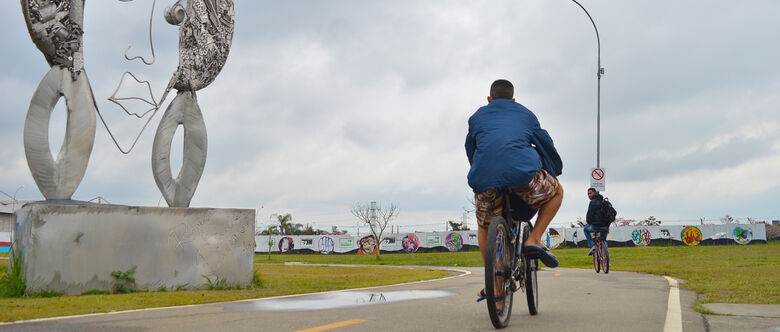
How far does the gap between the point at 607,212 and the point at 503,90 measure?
9167 millimetres

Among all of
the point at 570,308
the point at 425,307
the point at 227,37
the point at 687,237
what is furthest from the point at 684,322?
the point at 687,237

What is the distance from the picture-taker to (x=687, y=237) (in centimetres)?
4734

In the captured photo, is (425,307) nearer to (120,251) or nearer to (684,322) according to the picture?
(684,322)

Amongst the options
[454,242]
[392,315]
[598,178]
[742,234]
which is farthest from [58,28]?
[454,242]

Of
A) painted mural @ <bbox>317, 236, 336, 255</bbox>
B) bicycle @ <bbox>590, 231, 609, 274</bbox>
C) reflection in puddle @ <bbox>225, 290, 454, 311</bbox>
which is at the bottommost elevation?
painted mural @ <bbox>317, 236, 336, 255</bbox>

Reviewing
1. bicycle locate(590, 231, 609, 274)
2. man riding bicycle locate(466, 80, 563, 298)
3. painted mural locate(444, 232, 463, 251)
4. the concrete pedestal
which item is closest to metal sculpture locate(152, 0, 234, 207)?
the concrete pedestal

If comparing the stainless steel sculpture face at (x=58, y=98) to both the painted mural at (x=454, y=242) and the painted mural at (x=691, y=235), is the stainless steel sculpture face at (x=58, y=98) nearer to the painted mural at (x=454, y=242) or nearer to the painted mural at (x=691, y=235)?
the painted mural at (x=691, y=235)

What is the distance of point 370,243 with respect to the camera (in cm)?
6016

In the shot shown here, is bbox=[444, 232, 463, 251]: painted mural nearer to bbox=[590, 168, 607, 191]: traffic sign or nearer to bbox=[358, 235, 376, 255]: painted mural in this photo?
bbox=[358, 235, 376, 255]: painted mural

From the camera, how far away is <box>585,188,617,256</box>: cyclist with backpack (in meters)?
13.9

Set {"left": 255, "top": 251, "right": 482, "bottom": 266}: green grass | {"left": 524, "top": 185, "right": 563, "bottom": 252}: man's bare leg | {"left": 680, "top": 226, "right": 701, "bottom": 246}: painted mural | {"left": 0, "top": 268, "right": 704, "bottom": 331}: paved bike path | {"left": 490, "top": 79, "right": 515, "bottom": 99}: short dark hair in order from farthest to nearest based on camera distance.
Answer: {"left": 680, "top": 226, "right": 701, "bottom": 246}: painted mural
{"left": 255, "top": 251, "right": 482, "bottom": 266}: green grass
{"left": 490, "top": 79, "right": 515, "bottom": 99}: short dark hair
{"left": 524, "top": 185, "right": 563, "bottom": 252}: man's bare leg
{"left": 0, "top": 268, "right": 704, "bottom": 331}: paved bike path

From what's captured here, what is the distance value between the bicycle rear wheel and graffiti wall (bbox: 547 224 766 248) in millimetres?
43931

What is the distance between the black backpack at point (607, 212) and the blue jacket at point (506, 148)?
8976mm

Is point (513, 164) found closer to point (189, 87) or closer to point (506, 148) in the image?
point (506, 148)
